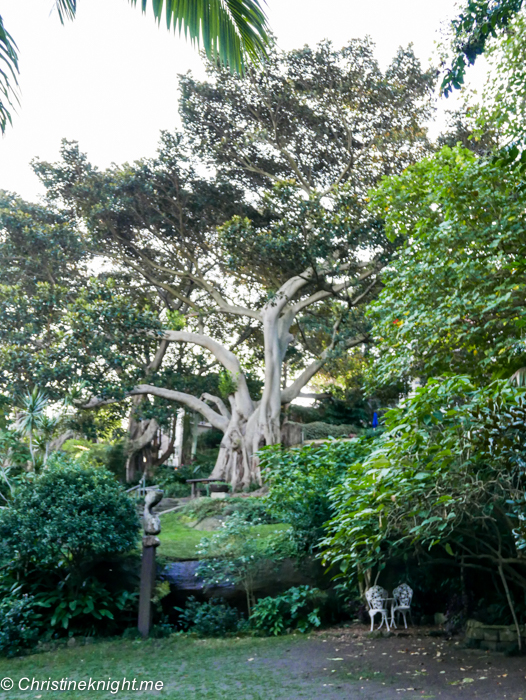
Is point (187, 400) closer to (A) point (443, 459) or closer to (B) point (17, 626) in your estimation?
(B) point (17, 626)

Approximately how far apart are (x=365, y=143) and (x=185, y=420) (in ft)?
42.6

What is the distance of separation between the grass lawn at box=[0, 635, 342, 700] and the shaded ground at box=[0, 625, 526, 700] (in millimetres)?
10

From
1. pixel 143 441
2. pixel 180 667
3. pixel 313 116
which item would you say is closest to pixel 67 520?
pixel 180 667

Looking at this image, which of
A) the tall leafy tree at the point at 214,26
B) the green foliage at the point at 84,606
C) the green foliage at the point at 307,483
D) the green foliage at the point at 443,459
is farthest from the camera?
the green foliage at the point at 307,483

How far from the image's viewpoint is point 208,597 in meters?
9.10

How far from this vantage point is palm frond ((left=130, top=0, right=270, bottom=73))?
3.89m

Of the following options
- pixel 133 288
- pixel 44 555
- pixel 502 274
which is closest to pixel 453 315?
pixel 502 274

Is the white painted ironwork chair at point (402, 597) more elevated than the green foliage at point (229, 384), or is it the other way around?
the green foliage at point (229, 384)

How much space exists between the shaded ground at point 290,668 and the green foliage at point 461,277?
319 cm

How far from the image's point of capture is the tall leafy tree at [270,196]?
1562 centimetres

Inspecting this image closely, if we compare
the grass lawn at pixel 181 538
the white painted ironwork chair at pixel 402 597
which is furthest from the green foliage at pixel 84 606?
the white painted ironwork chair at pixel 402 597

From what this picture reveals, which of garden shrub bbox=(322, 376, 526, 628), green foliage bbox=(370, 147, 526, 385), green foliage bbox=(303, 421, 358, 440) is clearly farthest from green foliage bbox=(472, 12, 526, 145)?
green foliage bbox=(303, 421, 358, 440)

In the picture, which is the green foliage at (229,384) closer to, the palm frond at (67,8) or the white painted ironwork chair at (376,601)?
the white painted ironwork chair at (376,601)

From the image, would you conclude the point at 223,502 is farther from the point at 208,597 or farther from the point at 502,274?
the point at 502,274
